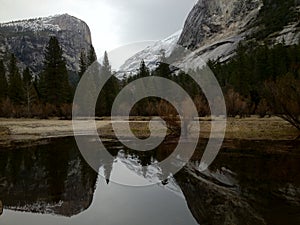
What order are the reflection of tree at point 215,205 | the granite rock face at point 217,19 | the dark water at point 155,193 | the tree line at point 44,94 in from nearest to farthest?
the reflection of tree at point 215,205, the dark water at point 155,193, the tree line at point 44,94, the granite rock face at point 217,19

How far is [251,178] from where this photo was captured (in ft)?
48.5

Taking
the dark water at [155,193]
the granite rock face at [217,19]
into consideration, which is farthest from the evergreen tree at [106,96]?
the granite rock face at [217,19]

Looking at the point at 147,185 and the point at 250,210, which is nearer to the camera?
the point at 250,210

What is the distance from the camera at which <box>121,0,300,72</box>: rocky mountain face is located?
114725 millimetres

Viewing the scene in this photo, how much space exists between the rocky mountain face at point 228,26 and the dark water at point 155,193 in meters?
88.8

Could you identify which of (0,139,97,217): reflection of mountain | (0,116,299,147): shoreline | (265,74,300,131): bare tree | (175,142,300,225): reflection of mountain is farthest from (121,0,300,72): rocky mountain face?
(0,139,97,217): reflection of mountain

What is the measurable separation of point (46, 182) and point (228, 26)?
168m

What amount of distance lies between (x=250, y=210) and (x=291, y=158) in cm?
983

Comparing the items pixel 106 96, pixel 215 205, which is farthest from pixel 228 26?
pixel 215 205

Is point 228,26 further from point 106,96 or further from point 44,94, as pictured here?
point 44,94

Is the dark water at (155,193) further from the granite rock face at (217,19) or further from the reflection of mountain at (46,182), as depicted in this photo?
the granite rock face at (217,19)

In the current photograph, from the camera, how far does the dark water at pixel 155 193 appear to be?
10.2 meters

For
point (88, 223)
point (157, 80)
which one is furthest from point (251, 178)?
point (157, 80)

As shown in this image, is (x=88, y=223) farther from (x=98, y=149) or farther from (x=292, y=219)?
(x=98, y=149)
